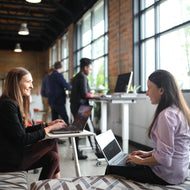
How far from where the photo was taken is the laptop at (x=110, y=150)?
5.56ft

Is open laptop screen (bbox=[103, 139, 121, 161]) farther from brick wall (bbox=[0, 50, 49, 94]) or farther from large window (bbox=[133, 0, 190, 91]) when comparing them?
brick wall (bbox=[0, 50, 49, 94])

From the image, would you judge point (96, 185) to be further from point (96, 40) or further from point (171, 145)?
point (96, 40)

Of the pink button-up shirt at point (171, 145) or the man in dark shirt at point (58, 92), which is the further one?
the man in dark shirt at point (58, 92)

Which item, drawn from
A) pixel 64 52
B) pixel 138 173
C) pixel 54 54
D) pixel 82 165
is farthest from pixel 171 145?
pixel 54 54

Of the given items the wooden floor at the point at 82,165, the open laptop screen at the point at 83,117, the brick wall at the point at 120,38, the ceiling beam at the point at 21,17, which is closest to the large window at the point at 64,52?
the ceiling beam at the point at 21,17

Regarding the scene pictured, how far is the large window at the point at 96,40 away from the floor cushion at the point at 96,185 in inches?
182

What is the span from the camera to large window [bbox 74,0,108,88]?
21.0ft

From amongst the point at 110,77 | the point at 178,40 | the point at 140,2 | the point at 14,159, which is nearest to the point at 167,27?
the point at 178,40

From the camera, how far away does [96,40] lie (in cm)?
711

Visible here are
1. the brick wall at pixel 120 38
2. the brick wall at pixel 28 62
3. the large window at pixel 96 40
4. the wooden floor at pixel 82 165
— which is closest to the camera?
the wooden floor at pixel 82 165

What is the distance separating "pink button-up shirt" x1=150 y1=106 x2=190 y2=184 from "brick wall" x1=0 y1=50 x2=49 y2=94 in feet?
45.2

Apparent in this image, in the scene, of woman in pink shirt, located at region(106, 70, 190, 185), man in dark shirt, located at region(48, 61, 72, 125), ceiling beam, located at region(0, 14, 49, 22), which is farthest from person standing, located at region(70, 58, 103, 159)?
ceiling beam, located at region(0, 14, 49, 22)

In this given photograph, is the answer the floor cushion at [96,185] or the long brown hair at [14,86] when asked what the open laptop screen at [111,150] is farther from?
the long brown hair at [14,86]

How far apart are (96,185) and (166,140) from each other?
501mm
